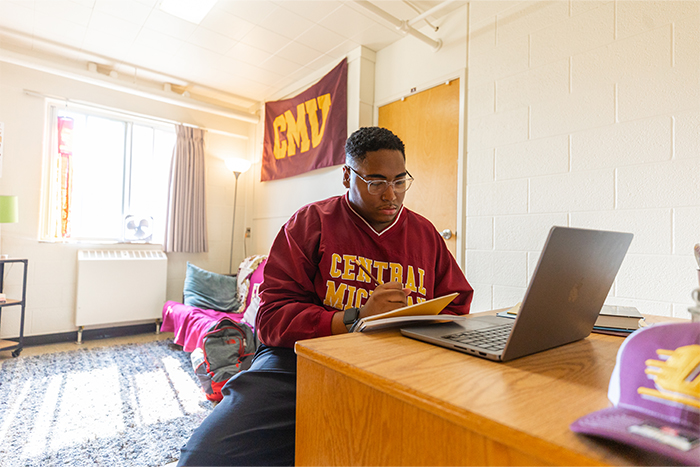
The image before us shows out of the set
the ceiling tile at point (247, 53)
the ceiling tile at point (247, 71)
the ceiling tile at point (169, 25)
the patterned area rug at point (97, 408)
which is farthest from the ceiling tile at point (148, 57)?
the patterned area rug at point (97, 408)

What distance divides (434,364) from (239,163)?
165 inches

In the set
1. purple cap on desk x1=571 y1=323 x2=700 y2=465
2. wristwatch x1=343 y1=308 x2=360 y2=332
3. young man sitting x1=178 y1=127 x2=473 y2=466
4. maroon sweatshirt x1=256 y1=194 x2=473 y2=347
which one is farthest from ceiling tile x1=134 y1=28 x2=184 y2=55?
purple cap on desk x1=571 y1=323 x2=700 y2=465

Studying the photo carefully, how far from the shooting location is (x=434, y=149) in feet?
8.71

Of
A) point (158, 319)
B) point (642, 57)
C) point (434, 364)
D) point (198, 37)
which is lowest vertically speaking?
point (158, 319)

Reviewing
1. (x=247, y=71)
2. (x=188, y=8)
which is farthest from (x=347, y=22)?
(x=247, y=71)

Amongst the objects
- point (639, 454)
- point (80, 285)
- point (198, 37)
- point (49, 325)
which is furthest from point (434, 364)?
point (49, 325)

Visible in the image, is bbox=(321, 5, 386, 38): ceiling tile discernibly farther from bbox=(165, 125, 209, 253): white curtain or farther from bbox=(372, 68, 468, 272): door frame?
bbox=(165, 125, 209, 253): white curtain

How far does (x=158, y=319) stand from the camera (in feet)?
12.6

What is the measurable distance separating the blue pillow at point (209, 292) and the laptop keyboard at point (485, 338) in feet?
10.5

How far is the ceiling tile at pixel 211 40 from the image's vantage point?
9.78 ft

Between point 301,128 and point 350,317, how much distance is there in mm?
3088

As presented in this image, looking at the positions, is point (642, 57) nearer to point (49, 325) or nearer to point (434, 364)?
point (434, 364)

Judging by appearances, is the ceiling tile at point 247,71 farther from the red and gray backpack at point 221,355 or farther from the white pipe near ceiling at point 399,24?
the red and gray backpack at point 221,355

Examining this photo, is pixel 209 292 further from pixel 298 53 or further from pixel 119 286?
pixel 298 53
